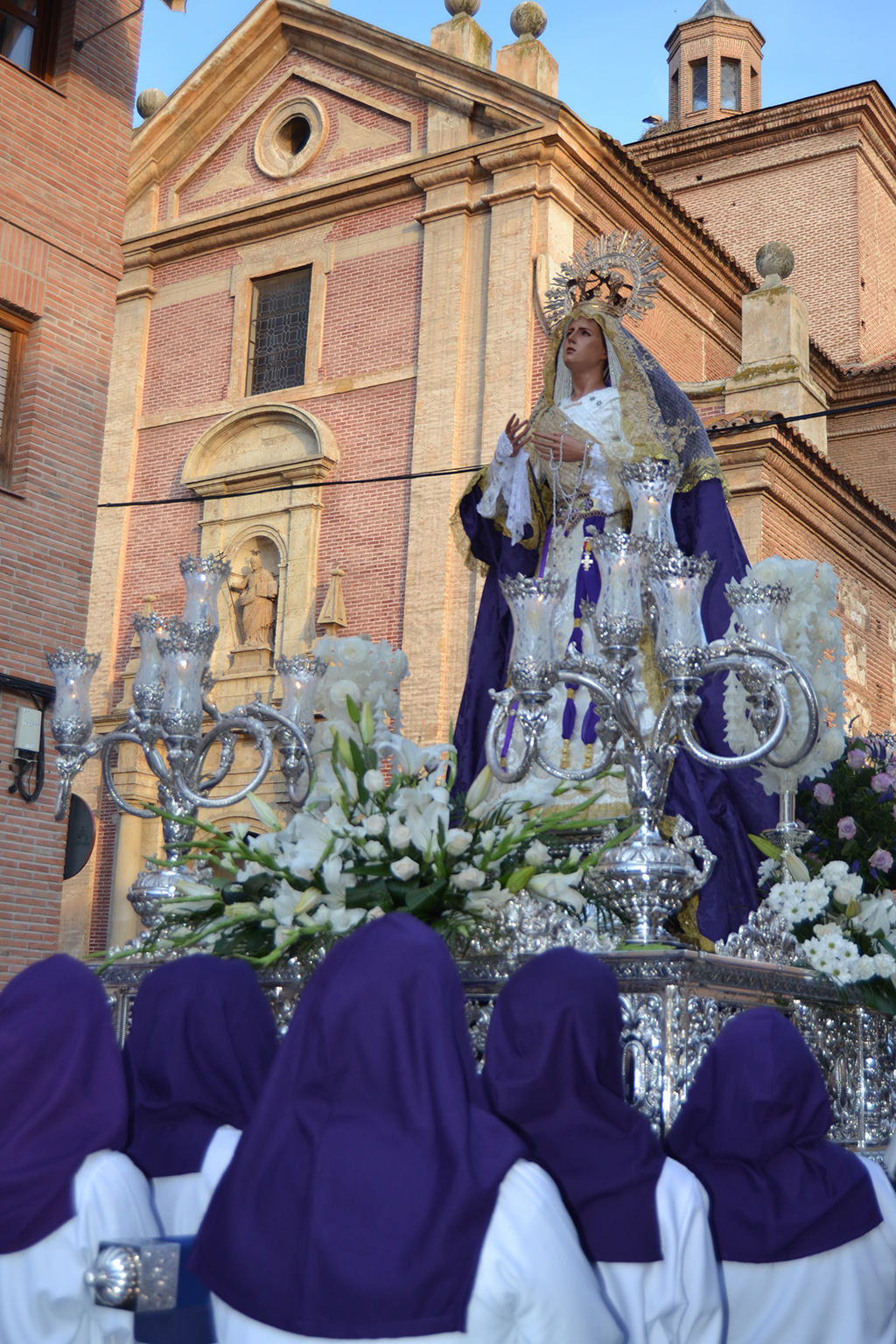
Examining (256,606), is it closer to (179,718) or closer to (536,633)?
(179,718)

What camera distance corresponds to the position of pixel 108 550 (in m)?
16.2

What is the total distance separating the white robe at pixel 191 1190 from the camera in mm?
2766

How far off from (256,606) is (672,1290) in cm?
1259

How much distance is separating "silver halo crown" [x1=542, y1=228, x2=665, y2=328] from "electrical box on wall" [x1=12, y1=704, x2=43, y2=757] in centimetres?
477

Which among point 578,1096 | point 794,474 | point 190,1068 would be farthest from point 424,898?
point 794,474

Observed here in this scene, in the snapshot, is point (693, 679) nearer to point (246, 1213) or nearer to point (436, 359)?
point (246, 1213)

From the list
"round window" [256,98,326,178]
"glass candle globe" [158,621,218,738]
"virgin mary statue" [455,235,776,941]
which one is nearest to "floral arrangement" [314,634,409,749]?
"virgin mary statue" [455,235,776,941]

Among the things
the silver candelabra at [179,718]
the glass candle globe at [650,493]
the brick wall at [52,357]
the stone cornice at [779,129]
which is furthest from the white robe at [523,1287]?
the stone cornice at [779,129]

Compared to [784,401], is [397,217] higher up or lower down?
higher up

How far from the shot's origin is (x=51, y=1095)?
2609 mm

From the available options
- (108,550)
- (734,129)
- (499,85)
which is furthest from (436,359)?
(734,129)

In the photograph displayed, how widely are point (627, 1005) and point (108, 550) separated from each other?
13.3m

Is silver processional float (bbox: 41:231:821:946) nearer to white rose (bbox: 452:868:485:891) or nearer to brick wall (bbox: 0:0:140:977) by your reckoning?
white rose (bbox: 452:868:485:891)

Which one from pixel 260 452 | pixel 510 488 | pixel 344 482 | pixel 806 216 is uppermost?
pixel 806 216
